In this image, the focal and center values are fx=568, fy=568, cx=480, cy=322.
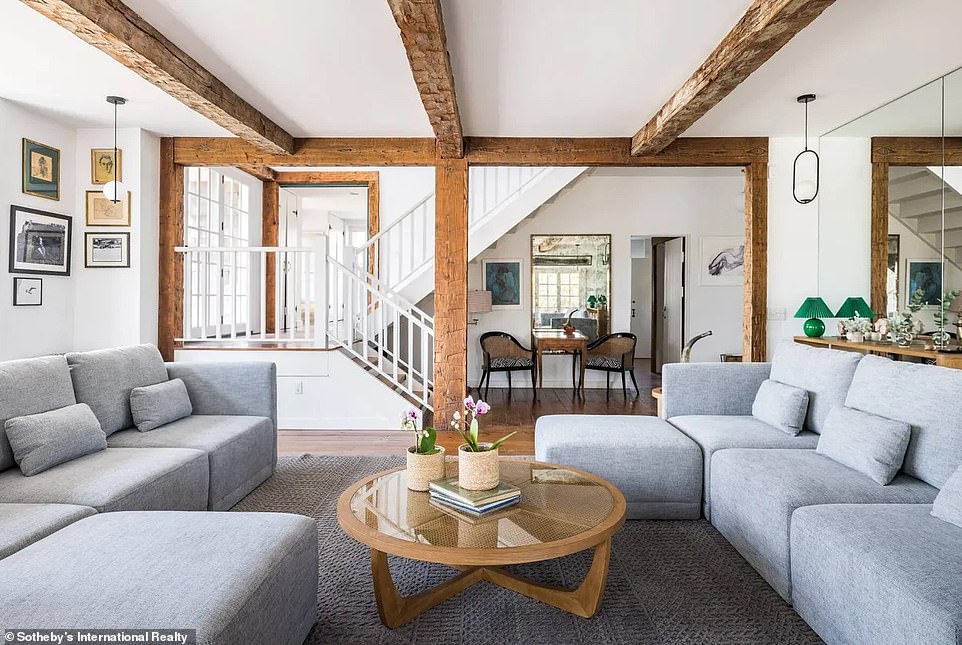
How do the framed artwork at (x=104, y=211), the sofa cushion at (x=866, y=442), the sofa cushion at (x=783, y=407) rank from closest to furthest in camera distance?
1. the sofa cushion at (x=866, y=442)
2. the sofa cushion at (x=783, y=407)
3. the framed artwork at (x=104, y=211)

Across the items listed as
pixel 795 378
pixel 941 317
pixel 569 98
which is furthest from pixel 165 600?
pixel 941 317

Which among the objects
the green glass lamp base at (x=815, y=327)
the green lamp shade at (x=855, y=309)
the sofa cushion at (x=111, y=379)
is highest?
the green lamp shade at (x=855, y=309)

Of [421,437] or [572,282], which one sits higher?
[572,282]

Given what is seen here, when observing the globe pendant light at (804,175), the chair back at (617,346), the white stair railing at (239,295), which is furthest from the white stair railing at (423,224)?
the globe pendant light at (804,175)

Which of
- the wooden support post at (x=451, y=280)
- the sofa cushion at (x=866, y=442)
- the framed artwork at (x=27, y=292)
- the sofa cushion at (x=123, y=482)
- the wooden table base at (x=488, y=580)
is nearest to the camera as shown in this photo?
the wooden table base at (x=488, y=580)

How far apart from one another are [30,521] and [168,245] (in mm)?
3569

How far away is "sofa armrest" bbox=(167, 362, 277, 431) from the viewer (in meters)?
3.49

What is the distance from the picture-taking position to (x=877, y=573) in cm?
158

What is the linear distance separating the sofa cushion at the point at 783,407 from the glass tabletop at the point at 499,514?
132cm

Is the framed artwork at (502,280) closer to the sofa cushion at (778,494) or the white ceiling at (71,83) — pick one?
the white ceiling at (71,83)

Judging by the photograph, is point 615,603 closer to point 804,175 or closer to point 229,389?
point 229,389

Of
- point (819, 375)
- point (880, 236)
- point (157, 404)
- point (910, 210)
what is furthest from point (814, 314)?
point (157, 404)

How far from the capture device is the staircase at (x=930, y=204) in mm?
3533

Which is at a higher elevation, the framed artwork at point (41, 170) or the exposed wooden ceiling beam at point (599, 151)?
the exposed wooden ceiling beam at point (599, 151)
